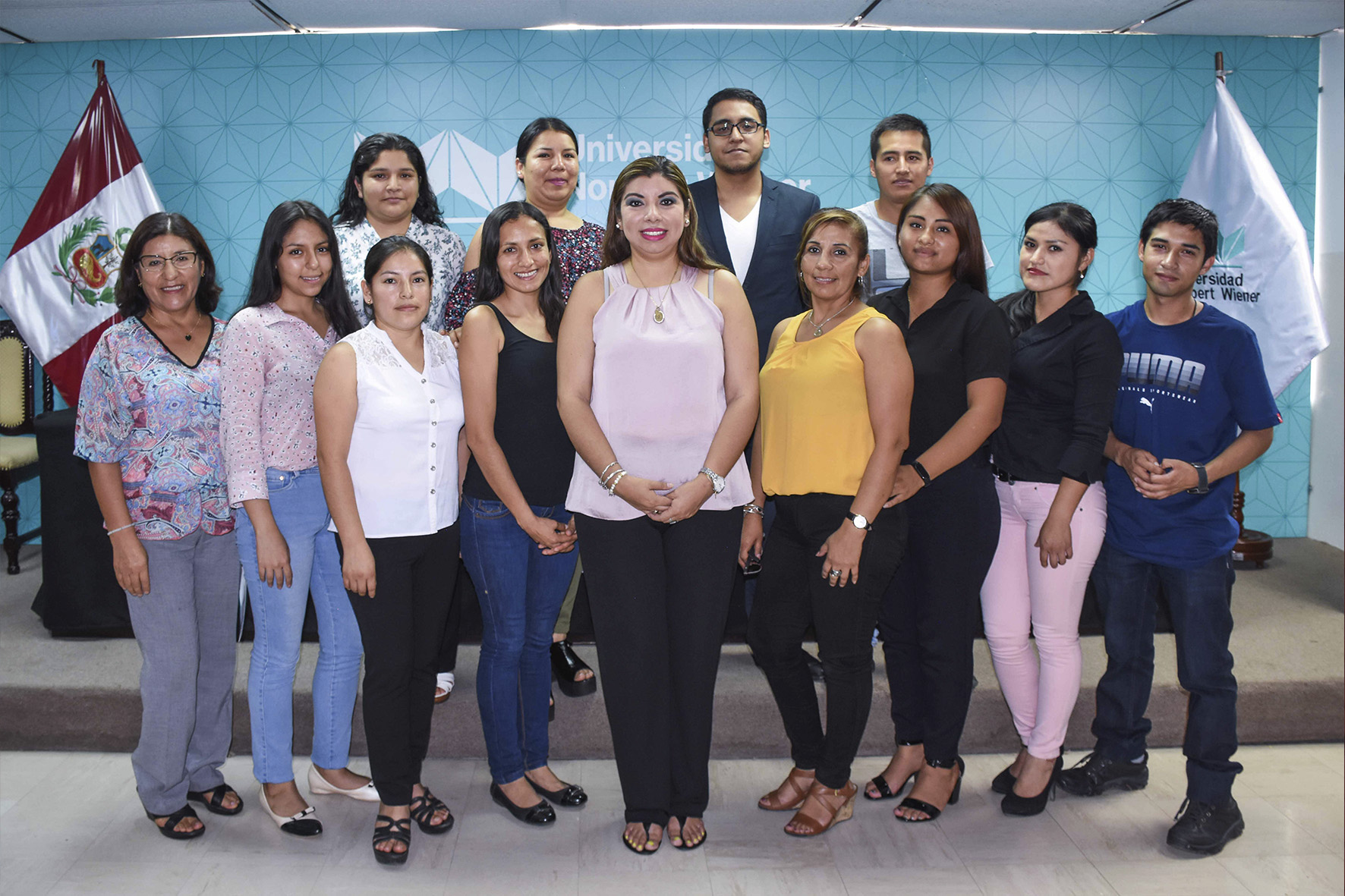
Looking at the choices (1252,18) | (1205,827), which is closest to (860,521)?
(1205,827)

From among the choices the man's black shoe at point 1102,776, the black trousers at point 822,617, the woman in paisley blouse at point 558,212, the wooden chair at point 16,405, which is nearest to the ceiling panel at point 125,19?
the wooden chair at point 16,405

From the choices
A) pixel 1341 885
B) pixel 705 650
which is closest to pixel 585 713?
pixel 705 650

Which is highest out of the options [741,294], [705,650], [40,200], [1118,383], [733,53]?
[733,53]

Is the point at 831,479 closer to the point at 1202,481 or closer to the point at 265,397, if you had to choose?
the point at 1202,481

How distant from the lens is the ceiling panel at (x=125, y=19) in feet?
12.5

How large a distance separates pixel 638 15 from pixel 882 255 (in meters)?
1.92

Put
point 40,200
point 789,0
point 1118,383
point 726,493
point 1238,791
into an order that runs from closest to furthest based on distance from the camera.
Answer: point 726,493
point 1118,383
point 1238,791
point 789,0
point 40,200

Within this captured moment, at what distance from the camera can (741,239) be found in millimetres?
2811

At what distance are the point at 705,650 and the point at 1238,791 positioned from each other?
5.44 feet

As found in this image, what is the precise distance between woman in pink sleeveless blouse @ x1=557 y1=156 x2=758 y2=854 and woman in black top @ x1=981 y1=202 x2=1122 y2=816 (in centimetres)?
75

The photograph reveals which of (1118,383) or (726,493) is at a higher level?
(1118,383)

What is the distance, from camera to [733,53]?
437cm

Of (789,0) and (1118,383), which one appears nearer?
(1118,383)

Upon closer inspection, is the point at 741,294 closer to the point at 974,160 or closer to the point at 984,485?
the point at 984,485
